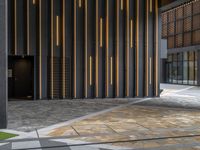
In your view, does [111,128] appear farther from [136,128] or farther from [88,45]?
[88,45]

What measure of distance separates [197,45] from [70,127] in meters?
25.8

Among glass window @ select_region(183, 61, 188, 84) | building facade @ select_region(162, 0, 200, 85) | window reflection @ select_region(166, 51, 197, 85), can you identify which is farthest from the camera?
glass window @ select_region(183, 61, 188, 84)

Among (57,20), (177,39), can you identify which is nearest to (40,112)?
(57,20)

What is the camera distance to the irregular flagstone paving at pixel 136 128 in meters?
7.39

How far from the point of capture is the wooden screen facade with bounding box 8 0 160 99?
1650 centimetres

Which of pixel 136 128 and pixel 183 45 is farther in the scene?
pixel 183 45

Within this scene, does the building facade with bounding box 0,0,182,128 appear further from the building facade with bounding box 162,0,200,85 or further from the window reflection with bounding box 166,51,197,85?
the window reflection with bounding box 166,51,197,85

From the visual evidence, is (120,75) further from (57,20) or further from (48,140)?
(48,140)

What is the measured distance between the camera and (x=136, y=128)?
8.84 metres

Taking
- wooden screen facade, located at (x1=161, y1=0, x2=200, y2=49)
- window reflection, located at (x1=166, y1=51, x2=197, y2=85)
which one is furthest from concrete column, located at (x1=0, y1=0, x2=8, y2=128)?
window reflection, located at (x1=166, y1=51, x2=197, y2=85)

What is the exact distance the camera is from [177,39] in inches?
1416

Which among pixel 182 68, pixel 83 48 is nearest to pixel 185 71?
pixel 182 68

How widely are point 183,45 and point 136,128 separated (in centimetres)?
2764

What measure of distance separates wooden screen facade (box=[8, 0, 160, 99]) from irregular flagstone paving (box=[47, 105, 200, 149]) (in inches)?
236
